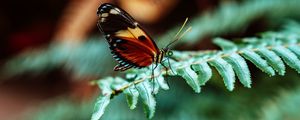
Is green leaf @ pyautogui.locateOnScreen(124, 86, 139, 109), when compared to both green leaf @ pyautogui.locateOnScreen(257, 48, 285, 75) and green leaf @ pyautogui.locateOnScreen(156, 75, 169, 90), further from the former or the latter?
green leaf @ pyautogui.locateOnScreen(257, 48, 285, 75)

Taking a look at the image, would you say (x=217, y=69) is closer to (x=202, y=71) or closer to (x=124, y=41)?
(x=202, y=71)

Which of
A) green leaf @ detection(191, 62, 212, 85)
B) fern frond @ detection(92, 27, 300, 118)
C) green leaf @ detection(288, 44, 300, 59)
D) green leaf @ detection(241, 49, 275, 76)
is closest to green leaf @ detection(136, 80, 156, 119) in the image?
fern frond @ detection(92, 27, 300, 118)

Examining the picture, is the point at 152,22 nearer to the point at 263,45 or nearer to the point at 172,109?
the point at 172,109

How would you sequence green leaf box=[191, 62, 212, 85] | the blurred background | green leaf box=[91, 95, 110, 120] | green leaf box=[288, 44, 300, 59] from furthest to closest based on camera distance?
the blurred background
green leaf box=[288, 44, 300, 59]
green leaf box=[191, 62, 212, 85]
green leaf box=[91, 95, 110, 120]

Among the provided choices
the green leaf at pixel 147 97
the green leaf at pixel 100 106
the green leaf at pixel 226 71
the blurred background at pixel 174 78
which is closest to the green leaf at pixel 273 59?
the green leaf at pixel 226 71

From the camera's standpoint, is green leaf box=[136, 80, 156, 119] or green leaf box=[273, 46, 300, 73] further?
green leaf box=[273, 46, 300, 73]

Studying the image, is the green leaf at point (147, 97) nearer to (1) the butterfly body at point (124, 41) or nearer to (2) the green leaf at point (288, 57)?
(1) the butterfly body at point (124, 41)

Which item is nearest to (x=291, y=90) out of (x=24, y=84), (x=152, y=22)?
(x=152, y=22)
